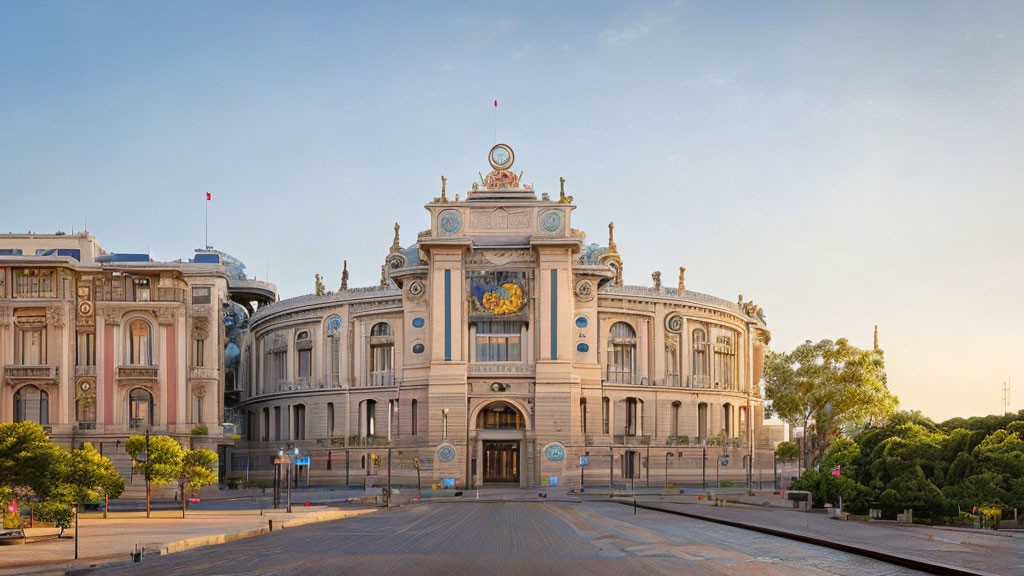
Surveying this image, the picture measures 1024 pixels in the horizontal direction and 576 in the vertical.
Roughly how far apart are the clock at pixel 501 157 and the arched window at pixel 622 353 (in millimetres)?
19112

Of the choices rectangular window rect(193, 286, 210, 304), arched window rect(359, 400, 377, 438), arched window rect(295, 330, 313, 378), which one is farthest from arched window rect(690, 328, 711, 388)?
rectangular window rect(193, 286, 210, 304)

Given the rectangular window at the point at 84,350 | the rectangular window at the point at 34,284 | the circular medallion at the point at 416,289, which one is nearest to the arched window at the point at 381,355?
the circular medallion at the point at 416,289

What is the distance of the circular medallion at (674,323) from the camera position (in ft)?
367

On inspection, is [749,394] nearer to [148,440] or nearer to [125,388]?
[125,388]

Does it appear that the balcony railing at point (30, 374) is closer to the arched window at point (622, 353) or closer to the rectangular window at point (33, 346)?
the rectangular window at point (33, 346)

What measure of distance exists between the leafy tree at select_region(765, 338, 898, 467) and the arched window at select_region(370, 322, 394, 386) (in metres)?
40.9

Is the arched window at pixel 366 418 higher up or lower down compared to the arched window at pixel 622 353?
lower down

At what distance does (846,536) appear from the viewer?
1575 inches

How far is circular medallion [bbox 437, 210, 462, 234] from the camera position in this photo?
325 feet

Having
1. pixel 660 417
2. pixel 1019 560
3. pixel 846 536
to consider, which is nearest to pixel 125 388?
pixel 660 417

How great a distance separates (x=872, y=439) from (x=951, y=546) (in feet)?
100

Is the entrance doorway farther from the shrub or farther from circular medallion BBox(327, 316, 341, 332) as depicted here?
the shrub

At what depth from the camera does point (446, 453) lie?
313ft

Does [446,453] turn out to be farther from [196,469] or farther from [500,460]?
[196,469]
